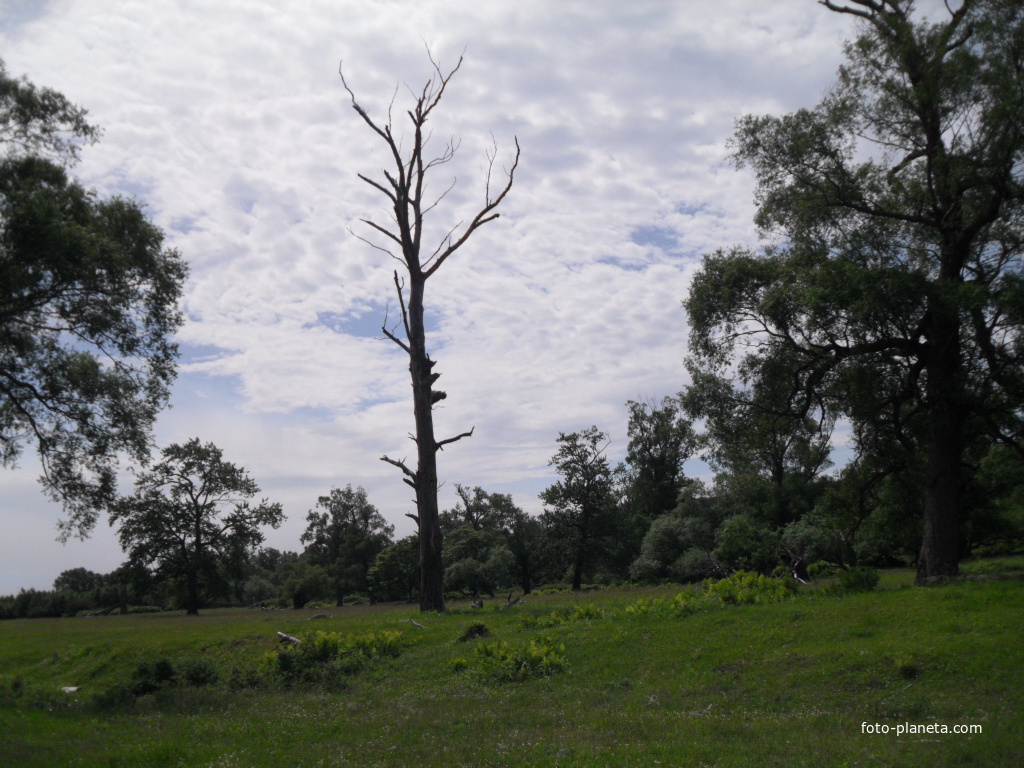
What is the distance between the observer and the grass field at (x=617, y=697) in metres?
7.31

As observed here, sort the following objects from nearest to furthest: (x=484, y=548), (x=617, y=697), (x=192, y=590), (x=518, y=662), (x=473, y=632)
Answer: (x=617, y=697) → (x=518, y=662) → (x=473, y=632) → (x=192, y=590) → (x=484, y=548)

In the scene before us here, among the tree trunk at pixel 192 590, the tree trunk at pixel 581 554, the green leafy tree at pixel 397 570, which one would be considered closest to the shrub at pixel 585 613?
the tree trunk at pixel 581 554

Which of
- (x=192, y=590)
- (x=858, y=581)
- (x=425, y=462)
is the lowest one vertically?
(x=192, y=590)

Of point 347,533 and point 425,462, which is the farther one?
point 347,533

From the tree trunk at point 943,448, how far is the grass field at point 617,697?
2.33 metres

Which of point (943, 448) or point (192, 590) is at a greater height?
point (943, 448)

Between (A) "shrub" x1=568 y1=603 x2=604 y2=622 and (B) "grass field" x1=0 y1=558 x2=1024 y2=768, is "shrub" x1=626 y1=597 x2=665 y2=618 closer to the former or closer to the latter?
(B) "grass field" x1=0 y1=558 x2=1024 y2=768

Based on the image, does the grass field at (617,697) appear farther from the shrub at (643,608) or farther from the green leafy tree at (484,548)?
the green leafy tree at (484,548)

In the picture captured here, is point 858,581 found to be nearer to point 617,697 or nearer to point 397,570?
point 617,697

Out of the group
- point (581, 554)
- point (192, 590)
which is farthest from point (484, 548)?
point (192, 590)

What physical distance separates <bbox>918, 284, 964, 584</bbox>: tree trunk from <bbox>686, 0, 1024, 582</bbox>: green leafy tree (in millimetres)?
30

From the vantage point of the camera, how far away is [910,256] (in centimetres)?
1602

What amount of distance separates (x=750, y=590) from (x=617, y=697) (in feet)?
18.5

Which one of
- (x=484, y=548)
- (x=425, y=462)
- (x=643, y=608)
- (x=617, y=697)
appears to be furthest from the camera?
(x=484, y=548)
